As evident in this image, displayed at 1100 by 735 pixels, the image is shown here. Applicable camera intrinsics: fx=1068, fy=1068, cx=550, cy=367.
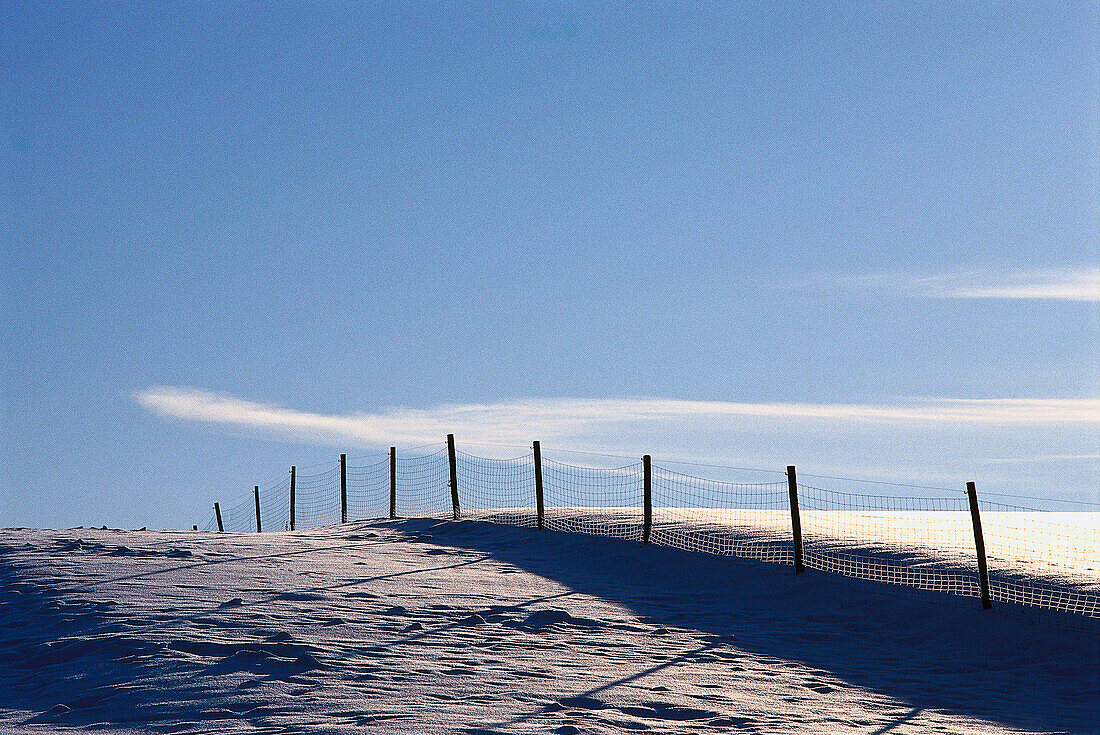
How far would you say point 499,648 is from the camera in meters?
9.59

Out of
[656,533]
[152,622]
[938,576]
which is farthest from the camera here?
[656,533]

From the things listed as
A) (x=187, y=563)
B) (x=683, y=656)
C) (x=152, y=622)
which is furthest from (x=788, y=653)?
(x=187, y=563)

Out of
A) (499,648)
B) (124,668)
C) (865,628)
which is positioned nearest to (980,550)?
(865,628)

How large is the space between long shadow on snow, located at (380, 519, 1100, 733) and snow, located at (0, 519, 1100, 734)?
4 cm

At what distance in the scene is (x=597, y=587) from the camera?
13875 mm

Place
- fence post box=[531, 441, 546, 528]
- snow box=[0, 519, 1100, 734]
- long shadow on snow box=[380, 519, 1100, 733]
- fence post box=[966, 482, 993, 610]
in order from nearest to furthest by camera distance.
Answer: snow box=[0, 519, 1100, 734] < long shadow on snow box=[380, 519, 1100, 733] < fence post box=[966, 482, 993, 610] < fence post box=[531, 441, 546, 528]

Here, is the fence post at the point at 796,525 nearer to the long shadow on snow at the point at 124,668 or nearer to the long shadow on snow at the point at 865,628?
the long shadow on snow at the point at 865,628

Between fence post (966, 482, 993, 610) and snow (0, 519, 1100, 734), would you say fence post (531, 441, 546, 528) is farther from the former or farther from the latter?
fence post (966, 482, 993, 610)

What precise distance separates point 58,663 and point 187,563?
5.63 m

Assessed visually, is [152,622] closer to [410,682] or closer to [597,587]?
[410,682]

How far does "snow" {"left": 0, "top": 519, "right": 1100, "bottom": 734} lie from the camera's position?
7.31m

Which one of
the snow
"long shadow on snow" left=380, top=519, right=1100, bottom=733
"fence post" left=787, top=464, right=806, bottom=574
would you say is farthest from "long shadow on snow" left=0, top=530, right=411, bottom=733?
"fence post" left=787, top=464, right=806, bottom=574

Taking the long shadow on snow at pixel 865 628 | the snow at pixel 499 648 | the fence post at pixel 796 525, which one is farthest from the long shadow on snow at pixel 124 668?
the fence post at pixel 796 525

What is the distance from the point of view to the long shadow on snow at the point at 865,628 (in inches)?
372
